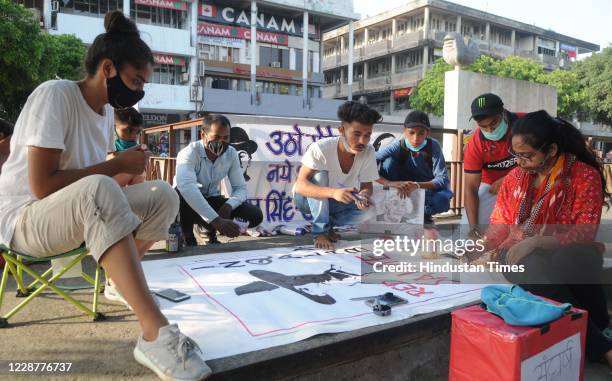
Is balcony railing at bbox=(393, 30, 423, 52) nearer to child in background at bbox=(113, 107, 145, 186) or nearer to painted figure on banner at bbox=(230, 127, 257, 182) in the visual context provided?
painted figure on banner at bbox=(230, 127, 257, 182)

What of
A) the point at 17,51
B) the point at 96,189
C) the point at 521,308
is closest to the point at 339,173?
the point at 521,308

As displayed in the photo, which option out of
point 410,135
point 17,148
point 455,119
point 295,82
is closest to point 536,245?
point 410,135

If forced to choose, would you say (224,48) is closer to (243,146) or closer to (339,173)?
(243,146)

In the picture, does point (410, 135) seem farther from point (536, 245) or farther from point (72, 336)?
point (72, 336)

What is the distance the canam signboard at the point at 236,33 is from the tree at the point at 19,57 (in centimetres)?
1397

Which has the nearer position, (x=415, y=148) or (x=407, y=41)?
(x=415, y=148)

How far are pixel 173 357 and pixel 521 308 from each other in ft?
4.40

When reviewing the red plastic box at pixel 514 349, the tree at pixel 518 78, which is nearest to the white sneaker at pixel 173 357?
the red plastic box at pixel 514 349

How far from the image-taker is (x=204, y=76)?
28.3m

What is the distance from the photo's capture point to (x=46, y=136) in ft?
5.93

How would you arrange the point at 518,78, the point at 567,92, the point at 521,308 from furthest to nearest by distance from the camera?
the point at 518,78, the point at 567,92, the point at 521,308

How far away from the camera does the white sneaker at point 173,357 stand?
1.61 meters

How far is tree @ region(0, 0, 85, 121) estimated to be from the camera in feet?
42.1

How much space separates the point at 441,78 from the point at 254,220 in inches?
1125
